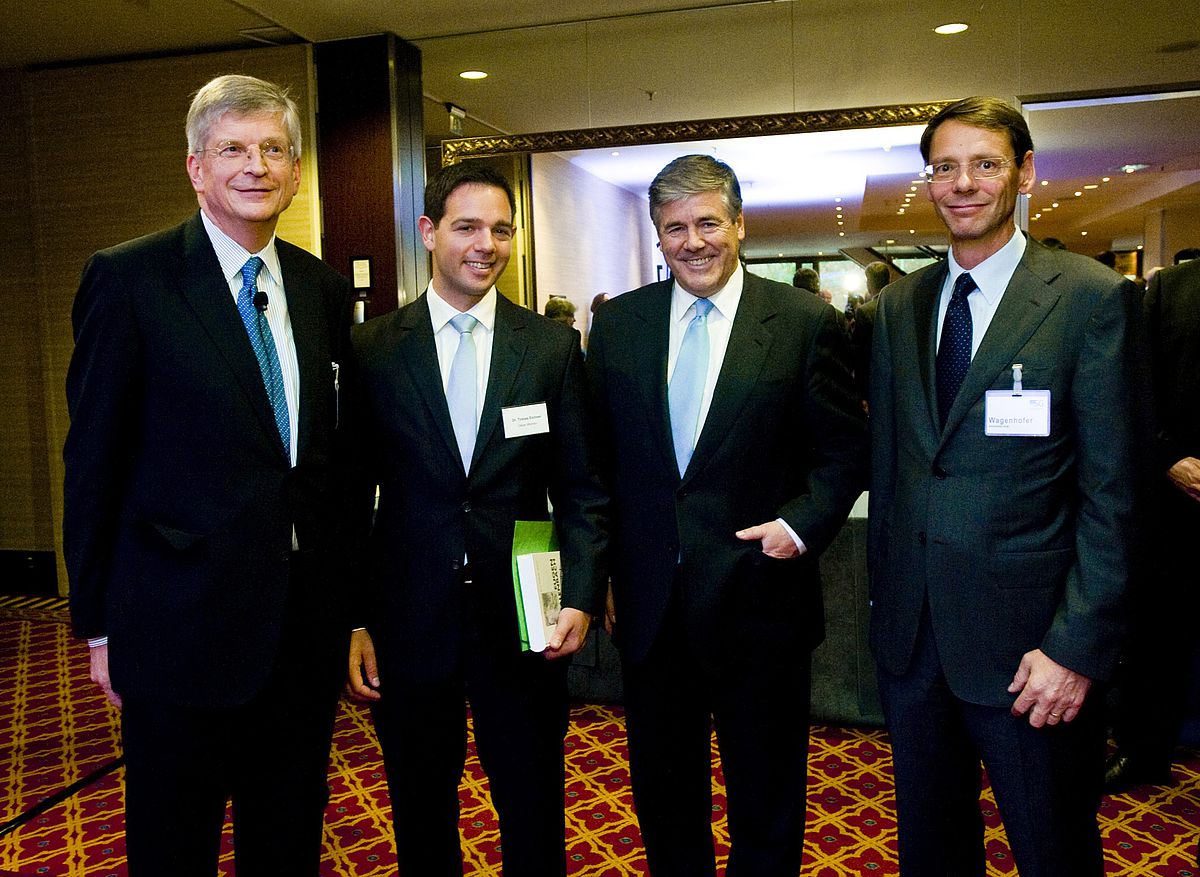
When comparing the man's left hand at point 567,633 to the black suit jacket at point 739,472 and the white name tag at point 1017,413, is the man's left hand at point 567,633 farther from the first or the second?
the white name tag at point 1017,413

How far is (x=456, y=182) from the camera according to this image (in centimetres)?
201

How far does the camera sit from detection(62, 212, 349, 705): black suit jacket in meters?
1.59

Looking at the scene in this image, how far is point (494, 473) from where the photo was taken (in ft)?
6.33

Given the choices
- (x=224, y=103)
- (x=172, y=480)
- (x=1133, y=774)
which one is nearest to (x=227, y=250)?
(x=224, y=103)

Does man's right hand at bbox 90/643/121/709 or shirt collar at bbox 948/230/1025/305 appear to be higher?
shirt collar at bbox 948/230/1025/305

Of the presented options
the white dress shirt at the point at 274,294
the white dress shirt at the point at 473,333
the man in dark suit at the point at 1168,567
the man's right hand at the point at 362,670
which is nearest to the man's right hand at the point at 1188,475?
the man in dark suit at the point at 1168,567

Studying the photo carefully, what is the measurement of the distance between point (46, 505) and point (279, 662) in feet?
17.2

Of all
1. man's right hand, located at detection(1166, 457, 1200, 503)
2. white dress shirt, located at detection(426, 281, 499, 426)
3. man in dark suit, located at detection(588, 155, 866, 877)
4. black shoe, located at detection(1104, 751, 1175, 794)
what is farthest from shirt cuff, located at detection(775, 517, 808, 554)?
black shoe, located at detection(1104, 751, 1175, 794)

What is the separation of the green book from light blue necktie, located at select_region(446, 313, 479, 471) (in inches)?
7.2

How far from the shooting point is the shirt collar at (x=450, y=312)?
6.66 ft

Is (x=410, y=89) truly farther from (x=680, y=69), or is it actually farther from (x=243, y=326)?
(x=243, y=326)

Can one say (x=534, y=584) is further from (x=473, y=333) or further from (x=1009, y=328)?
(x=1009, y=328)

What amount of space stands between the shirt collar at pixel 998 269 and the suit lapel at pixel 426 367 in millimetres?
1052

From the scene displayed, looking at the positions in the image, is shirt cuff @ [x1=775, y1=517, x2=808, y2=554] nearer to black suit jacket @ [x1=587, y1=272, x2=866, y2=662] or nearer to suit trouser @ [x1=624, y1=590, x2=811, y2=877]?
black suit jacket @ [x1=587, y1=272, x2=866, y2=662]
